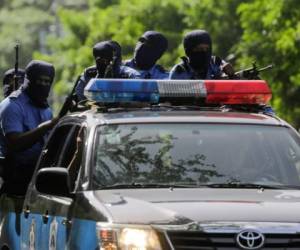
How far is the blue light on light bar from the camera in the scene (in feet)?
31.4

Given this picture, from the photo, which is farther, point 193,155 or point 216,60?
point 216,60

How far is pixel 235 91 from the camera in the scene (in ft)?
32.6

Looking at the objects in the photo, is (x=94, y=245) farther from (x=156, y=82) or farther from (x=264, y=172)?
(x=156, y=82)

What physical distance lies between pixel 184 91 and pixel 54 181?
148cm

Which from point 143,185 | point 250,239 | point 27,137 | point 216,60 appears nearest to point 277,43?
point 216,60

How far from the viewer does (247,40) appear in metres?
33.2

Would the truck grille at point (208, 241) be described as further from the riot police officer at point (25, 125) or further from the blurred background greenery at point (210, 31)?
the blurred background greenery at point (210, 31)

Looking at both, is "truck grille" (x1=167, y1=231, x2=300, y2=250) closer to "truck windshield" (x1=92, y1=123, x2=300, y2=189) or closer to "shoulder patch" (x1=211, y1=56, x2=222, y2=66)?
"truck windshield" (x1=92, y1=123, x2=300, y2=189)

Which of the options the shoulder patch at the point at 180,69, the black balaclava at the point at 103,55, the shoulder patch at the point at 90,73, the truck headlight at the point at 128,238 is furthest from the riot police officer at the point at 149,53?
the truck headlight at the point at 128,238

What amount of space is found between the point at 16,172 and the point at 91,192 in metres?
2.80

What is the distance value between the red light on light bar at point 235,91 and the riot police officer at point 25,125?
1.64 metres

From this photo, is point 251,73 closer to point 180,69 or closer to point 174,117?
point 180,69

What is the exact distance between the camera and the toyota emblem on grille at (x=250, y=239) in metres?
7.77

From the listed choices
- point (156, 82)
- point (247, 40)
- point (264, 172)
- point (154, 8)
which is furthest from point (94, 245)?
point (154, 8)
